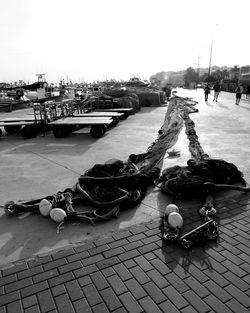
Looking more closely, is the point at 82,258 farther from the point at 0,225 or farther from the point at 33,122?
the point at 33,122

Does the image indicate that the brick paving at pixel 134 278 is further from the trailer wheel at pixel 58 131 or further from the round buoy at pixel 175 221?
the trailer wheel at pixel 58 131

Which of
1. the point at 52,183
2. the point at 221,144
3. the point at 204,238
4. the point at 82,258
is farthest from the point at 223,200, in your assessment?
the point at 221,144

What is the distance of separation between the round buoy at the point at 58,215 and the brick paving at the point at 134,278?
68 cm

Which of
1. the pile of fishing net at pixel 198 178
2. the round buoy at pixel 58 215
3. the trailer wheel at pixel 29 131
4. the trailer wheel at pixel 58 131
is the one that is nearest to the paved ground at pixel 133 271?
the round buoy at pixel 58 215

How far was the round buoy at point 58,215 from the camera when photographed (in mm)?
3932

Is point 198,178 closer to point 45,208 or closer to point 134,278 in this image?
point 134,278

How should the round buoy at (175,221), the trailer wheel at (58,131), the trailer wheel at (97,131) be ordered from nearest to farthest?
the round buoy at (175,221)
the trailer wheel at (97,131)
the trailer wheel at (58,131)

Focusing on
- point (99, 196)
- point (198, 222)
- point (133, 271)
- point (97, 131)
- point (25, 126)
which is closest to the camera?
point (133, 271)

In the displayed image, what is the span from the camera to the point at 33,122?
36.3 feet

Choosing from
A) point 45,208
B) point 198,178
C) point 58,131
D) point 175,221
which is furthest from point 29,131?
point 175,221

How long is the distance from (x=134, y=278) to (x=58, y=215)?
1614mm

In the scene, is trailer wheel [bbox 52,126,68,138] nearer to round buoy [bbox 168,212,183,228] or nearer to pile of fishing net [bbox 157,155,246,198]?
pile of fishing net [bbox 157,155,246,198]

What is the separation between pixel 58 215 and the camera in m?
3.93

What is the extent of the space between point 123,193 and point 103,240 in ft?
3.63
